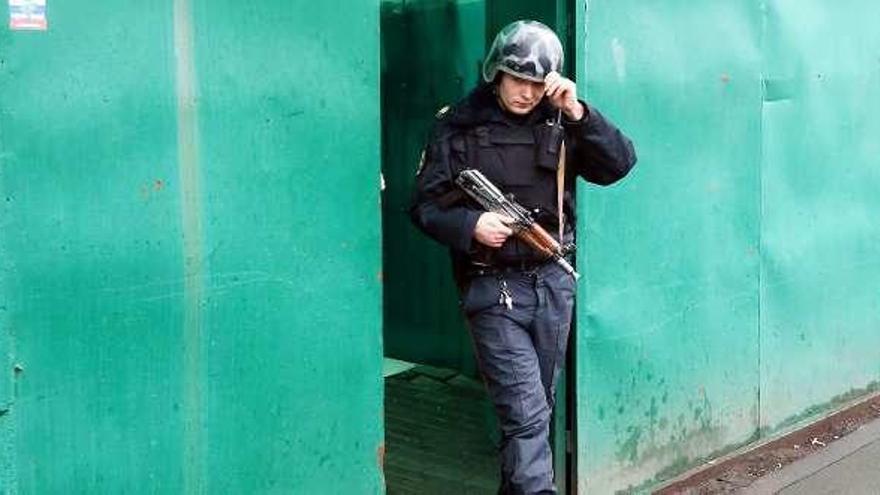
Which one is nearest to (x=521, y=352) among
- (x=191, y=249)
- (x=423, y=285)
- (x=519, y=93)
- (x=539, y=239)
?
(x=539, y=239)

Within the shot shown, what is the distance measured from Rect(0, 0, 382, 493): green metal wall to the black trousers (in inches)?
13.9

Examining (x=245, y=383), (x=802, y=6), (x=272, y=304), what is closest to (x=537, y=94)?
(x=272, y=304)

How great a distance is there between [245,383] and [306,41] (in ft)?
3.30

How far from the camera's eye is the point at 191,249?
2.79 meters

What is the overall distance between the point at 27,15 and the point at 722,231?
125 inches

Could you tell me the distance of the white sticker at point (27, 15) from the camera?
7.95ft

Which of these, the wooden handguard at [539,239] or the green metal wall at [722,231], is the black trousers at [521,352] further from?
the green metal wall at [722,231]

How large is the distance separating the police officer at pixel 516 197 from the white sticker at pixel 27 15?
1283 millimetres

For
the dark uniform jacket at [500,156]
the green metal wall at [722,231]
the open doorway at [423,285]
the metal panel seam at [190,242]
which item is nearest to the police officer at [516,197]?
the dark uniform jacket at [500,156]

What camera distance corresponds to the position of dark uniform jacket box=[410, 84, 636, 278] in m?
3.27

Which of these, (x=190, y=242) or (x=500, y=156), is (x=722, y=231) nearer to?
(x=500, y=156)

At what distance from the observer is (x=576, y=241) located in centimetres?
395

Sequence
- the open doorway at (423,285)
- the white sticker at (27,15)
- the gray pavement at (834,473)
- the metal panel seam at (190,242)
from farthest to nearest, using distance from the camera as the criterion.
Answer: the open doorway at (423,285) < the gray pavement at (834,473) < the metal panel seam at (190,242) < the white sticker at (27,15)

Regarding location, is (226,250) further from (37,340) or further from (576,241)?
(576,241)
